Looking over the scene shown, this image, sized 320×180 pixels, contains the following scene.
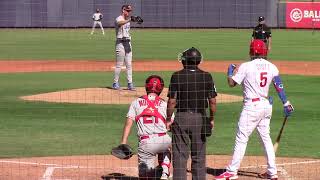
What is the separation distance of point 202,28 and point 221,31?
1724mm

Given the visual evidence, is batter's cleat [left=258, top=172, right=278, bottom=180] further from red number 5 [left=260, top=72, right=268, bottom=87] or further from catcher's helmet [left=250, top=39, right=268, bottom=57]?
catcher's helmet [left=250, top=39, right=268, bottom=57]

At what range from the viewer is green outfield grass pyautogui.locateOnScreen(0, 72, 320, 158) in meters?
12.7

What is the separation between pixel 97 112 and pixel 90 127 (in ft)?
5.54

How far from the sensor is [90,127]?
581 inches

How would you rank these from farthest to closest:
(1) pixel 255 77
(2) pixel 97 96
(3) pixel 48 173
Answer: (2) pixel 97 96 < (3) pixel 48 173 < (1) pixel 255 77

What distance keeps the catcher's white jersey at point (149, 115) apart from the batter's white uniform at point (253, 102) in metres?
1.28

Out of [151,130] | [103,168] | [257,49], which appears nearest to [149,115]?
[151,130]

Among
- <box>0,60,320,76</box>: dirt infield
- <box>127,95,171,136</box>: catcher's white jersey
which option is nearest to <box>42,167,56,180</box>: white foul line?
<box>127,95,171,136</box>: catcher's white jersey

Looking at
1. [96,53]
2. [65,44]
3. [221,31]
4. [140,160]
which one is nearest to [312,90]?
[140,160]

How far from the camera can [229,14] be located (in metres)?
52.1

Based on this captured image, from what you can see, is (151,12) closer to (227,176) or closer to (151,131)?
(227,176)

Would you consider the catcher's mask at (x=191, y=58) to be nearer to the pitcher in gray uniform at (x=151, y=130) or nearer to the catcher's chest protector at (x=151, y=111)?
the pitcher in gray uniform at (x=151, y=130)

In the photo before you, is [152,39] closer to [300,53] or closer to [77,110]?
[300,53]

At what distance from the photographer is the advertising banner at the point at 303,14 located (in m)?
51.7
